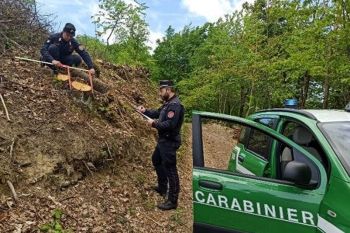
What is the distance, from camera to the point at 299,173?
10.7 feet

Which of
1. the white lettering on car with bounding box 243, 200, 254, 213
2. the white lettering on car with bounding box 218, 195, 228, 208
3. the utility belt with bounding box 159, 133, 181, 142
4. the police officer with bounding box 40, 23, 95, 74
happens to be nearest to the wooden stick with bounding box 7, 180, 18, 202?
the utility belt with bounding box 159, 133, 181, 142

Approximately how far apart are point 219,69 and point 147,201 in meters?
22.3

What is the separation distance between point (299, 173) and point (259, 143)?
1.49 metres

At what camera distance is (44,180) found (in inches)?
222

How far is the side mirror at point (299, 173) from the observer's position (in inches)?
128

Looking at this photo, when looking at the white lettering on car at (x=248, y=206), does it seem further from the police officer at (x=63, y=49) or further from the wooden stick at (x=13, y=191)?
the police officer at (x=63, y=49)

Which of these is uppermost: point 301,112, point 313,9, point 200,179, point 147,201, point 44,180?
point 313,9

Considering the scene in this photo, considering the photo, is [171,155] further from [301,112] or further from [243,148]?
[301,112]

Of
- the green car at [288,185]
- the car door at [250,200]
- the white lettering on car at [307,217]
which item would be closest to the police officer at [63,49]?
the green car at [288,185]

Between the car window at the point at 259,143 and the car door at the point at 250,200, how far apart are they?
603 mm

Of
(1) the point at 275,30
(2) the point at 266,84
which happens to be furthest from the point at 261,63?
(1) the point at 275,30

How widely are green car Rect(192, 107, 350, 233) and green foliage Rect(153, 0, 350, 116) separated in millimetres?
9577

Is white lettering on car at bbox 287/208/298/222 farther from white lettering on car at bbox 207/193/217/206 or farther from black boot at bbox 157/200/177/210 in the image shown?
black boot at bbox 157/200/177/210

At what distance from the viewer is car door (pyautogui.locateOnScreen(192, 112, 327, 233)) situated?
336cm
